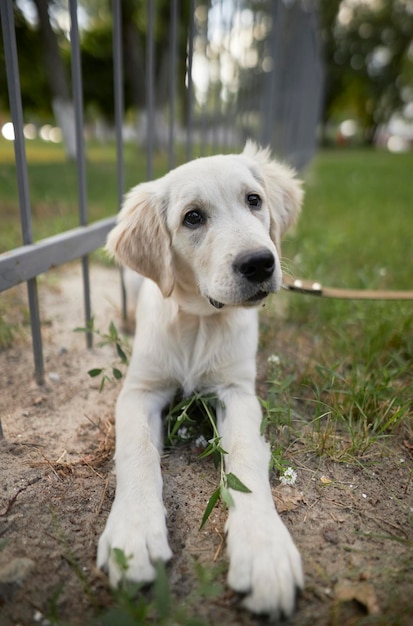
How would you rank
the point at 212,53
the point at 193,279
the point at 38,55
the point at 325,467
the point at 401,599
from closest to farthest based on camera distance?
the point at 401,599 < the point at 325,467 < the point at 193,279 < the point at 212,53 < the point at 38,55

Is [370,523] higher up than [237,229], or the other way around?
[237,229]

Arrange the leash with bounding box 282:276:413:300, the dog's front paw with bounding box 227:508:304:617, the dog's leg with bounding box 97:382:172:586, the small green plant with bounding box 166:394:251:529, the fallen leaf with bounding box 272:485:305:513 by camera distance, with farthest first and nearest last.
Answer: the leash with bounding box 282:276:413:300 < the fallen leaf with bounding box 272:485:305:513 < the small green plant with bounding box 166:394:251:529 < the dog's leg with bounding box 97:382:172:586 < the dog's front paw with bounding box 227:508:304:617

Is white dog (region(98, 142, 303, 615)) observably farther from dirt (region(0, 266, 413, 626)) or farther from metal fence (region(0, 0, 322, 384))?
metal fence (region(0, 0, 322, 384))

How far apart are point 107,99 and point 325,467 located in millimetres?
26268

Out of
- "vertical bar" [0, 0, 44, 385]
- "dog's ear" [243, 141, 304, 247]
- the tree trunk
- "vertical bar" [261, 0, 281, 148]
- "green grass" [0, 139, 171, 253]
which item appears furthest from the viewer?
the tree trunk

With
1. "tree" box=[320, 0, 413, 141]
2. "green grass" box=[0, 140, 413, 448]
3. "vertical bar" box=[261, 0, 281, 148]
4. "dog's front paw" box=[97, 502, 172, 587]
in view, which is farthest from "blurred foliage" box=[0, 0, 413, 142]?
"dog's front paw" box=[97, 502, 172, 587]

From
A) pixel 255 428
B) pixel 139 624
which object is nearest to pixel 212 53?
pixel 255 428

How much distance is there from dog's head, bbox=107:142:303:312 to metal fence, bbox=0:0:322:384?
416mm

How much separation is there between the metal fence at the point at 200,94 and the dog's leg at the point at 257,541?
1.18 metres

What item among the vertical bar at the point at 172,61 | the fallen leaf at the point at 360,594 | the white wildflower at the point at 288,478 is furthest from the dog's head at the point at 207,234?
the vertical bar at the point at 172,61

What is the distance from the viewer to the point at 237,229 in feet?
5.99

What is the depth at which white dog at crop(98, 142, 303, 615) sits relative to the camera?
147 cm

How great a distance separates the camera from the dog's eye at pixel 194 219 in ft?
6.48

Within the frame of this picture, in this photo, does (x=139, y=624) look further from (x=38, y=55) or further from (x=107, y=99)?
(x=107, y=99)
